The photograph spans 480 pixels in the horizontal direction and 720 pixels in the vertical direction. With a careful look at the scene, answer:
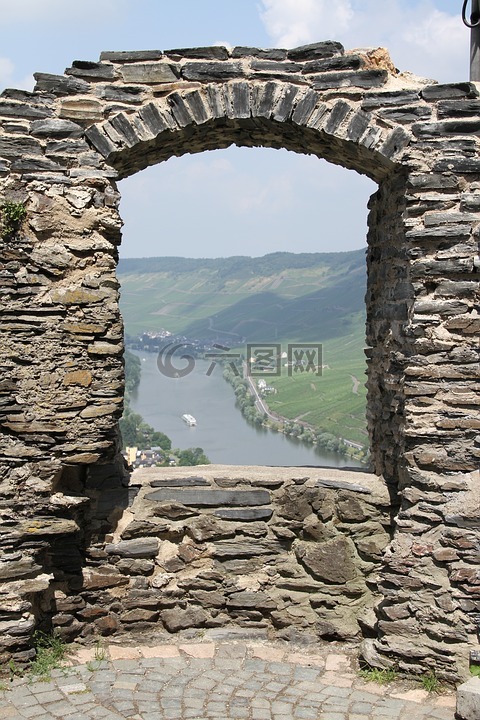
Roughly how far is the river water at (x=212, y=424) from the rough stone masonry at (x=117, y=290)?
8.17 m

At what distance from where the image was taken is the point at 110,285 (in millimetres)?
4941

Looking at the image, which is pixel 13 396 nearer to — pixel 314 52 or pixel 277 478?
pixel 277 478

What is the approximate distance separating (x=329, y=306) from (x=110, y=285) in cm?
3247

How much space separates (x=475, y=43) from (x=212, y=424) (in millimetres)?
24095

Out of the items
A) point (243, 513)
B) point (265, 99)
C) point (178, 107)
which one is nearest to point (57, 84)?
point (178, 107)

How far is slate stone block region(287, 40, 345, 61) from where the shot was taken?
16.4 feet

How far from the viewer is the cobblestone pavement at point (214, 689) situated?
4.19 m

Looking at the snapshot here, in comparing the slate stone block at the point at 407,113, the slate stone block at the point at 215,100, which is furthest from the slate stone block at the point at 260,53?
the slate stone block at the point at 407,113

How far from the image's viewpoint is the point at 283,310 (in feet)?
132

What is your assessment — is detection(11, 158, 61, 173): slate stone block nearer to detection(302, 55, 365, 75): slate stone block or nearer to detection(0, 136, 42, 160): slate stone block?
detection(0, 136, 42, 160): slate stone block

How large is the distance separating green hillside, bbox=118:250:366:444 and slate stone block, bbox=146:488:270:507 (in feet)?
52.7

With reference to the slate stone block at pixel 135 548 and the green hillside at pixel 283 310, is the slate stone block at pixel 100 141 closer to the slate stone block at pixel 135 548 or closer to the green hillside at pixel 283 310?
the slate stone block at pixel 135 548

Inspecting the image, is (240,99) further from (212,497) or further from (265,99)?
(212,497)

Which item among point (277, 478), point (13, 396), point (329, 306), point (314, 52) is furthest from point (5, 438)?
point (329, 306)
